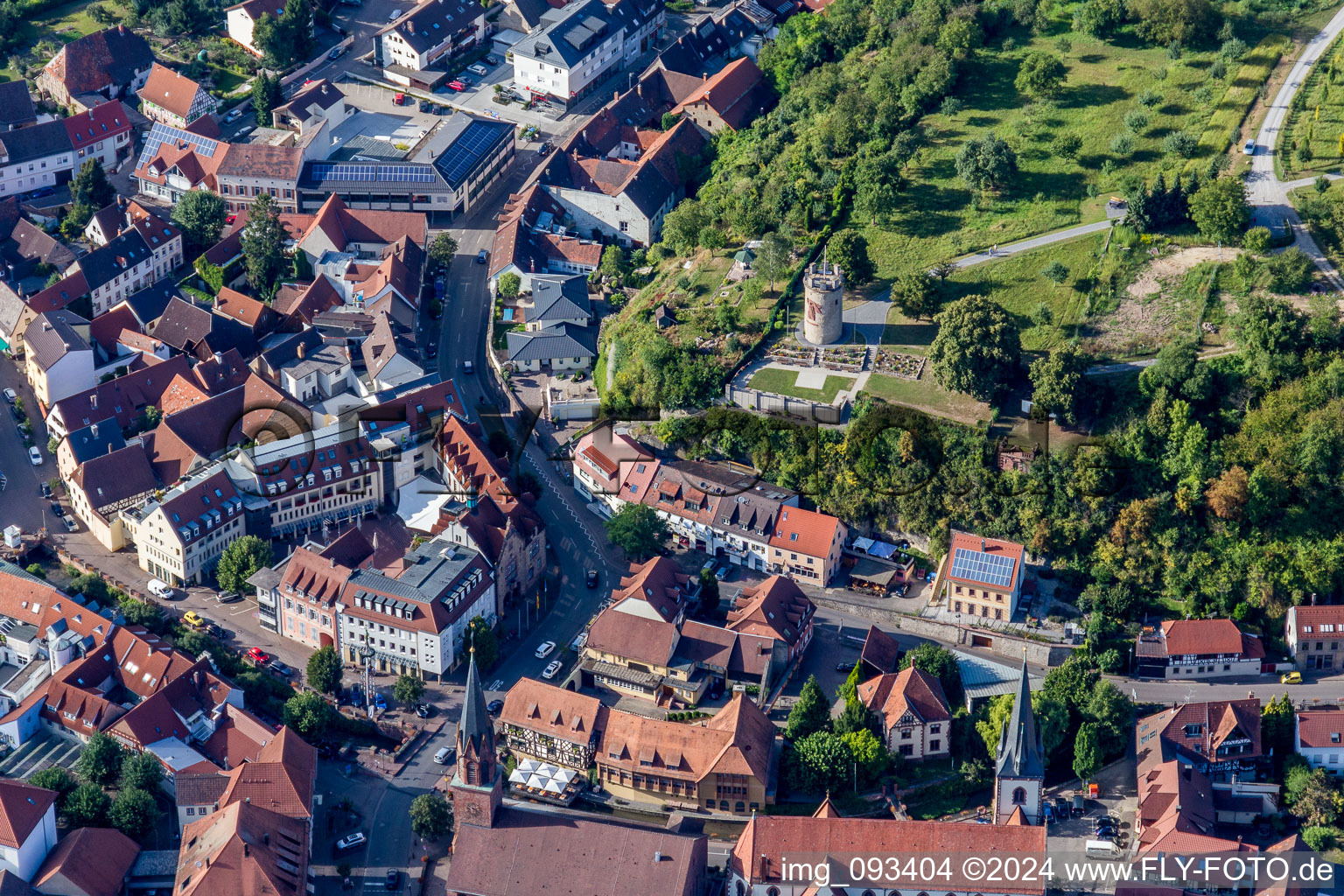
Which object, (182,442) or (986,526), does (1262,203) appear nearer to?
(986,526)

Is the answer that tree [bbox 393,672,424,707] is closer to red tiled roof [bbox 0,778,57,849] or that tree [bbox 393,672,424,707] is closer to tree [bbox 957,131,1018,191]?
red tiled roof [bbox 0,778,57,849]

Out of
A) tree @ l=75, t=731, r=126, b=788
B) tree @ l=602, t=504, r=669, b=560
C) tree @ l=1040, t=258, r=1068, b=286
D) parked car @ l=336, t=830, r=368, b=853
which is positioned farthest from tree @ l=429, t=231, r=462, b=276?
parked car @ l=336, t=830, r=368, b=853

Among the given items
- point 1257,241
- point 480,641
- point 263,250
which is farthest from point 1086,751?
point 263,250

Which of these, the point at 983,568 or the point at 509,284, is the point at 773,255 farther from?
the point at 983,568

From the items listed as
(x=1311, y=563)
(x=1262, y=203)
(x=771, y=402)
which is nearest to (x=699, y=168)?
(x=771, y=402)

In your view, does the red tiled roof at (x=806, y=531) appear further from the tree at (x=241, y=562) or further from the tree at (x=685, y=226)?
the tree at (x=241, y=562)

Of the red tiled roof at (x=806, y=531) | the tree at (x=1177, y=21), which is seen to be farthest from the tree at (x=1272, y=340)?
the tree at (x=1177, y=21)

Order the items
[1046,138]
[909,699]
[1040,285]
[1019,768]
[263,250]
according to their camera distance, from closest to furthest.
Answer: [1019,768] < [909,699] < [1040,285] < [1046,138] < [263,250]
